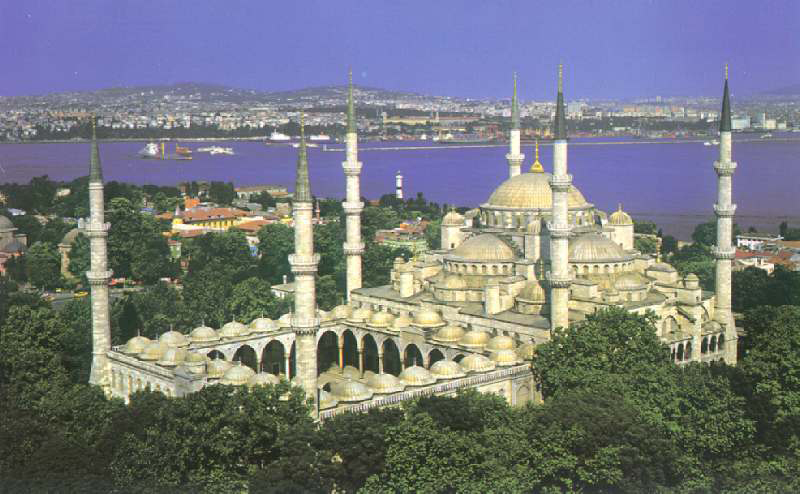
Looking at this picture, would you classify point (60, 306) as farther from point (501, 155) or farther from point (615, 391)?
point (501, 155)

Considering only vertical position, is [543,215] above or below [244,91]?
below

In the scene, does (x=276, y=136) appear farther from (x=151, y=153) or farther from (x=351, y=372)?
(x=351, y=372)

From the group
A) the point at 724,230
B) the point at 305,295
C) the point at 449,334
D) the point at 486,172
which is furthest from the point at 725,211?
the point at 486,172

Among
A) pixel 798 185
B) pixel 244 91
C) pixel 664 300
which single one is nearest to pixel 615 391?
pixel 664 300

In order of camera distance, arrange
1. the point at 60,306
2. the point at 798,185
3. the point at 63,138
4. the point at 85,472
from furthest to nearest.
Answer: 1. the point at 798,185
2. the point at 63,138
3. the point at 60,306
4. the point at 85,472

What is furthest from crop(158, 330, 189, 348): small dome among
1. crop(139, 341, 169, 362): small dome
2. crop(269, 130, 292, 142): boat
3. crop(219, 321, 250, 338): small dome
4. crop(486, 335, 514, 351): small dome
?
crop(269, 130, 292, 142): boat
